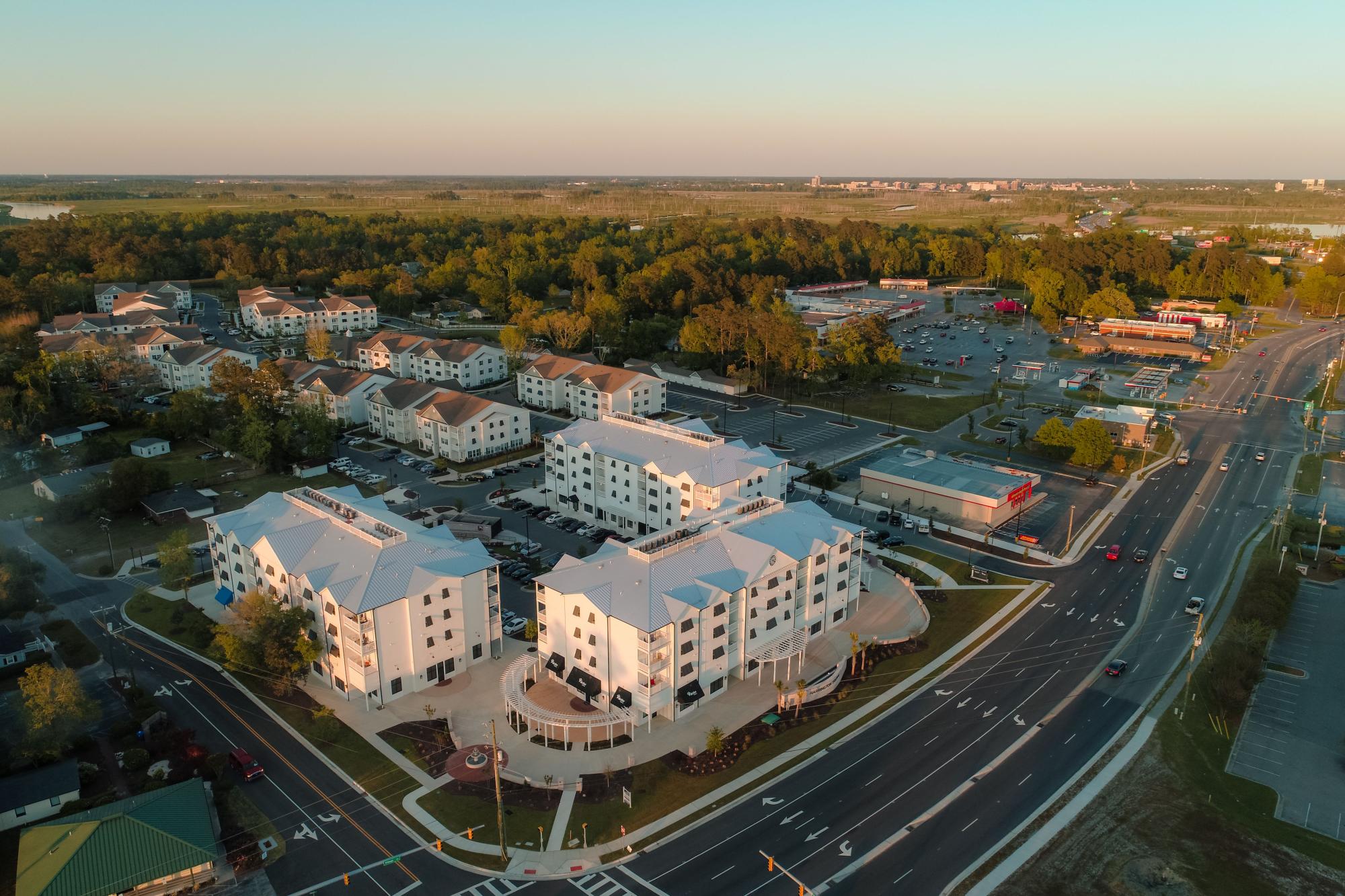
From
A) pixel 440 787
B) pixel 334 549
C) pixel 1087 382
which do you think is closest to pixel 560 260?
pixel 1087 382

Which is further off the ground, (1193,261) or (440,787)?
(1193,261)

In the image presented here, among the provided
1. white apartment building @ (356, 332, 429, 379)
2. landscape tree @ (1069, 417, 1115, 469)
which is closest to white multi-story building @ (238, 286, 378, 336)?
white apartment building @ (356, 332, 429, 379)

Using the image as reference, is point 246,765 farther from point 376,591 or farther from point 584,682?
point 584,682

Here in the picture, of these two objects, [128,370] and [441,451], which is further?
[128,370]

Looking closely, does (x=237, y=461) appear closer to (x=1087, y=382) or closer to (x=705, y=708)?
(x=705, y=708)

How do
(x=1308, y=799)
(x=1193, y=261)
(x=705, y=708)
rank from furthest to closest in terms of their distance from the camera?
(x=1193, y=261) → (x=705, y=708) → (x=1308, y=799)

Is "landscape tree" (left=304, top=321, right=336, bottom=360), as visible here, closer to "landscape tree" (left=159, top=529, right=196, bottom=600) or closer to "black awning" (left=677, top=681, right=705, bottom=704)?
"landscape tree" (left=159, top=529, right=196, bottom=600)
